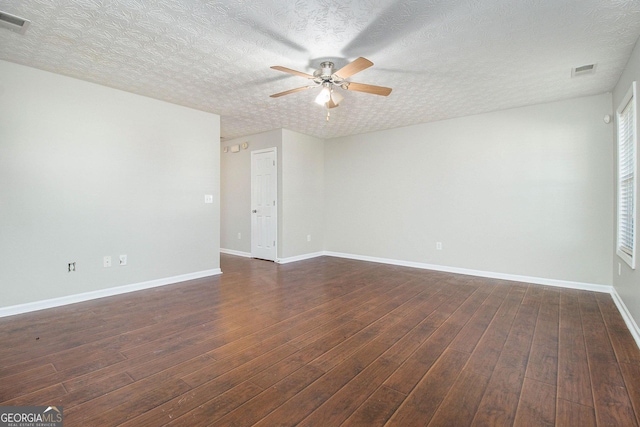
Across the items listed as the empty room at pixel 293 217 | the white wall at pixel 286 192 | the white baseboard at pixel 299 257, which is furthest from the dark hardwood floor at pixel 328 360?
the white wall at pixel 286 192

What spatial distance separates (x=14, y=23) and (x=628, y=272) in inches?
226

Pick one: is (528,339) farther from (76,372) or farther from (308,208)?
(308,208)

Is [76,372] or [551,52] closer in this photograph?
[76,372]

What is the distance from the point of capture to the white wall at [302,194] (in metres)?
5.60

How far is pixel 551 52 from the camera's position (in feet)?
8.74

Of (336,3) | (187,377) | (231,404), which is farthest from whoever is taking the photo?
(336,3)

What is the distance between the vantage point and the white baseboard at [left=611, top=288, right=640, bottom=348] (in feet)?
7.88

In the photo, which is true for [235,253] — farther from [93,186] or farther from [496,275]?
[496,275]

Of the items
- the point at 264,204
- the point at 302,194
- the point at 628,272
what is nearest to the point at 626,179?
the point at 628,272

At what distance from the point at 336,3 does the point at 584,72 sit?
2812 mm

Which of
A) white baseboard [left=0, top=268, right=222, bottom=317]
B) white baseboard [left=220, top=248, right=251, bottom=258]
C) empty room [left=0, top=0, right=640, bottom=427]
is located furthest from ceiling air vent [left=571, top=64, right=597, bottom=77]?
white baseboard [left=220, top=248, right=251, bottom=258]

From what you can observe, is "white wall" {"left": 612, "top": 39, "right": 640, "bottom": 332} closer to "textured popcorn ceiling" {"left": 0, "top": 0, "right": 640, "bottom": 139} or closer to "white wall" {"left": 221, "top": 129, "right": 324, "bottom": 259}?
"textured popcorn ceiling" {"left": 0, "top": 0, "right": 640, "bottom": 139}

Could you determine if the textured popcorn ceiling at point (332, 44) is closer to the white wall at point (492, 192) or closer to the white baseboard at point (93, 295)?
the white wall at point (492, 192)

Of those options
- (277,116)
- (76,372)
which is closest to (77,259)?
(76,372)
